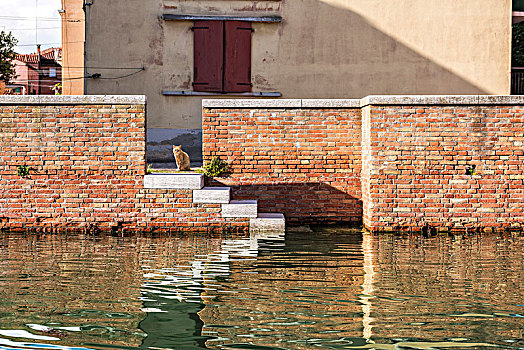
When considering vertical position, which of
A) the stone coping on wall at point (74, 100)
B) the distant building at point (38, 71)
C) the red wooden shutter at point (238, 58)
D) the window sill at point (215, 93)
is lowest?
the stone coping on wall at point (74, 100)

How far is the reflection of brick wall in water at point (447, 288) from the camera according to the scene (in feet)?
14.3

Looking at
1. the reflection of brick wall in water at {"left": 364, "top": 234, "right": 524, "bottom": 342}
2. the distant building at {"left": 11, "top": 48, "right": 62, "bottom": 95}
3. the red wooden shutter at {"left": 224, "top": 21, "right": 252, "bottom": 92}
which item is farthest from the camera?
the distant building at {"left": 11, "top": 48, "right": 62, "bottom": 95}

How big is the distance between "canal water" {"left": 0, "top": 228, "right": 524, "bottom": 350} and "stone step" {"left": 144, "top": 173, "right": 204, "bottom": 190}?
1132mm

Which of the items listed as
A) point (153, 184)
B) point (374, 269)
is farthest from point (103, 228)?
point (374, 269)

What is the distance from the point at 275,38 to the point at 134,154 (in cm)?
Answer: 733

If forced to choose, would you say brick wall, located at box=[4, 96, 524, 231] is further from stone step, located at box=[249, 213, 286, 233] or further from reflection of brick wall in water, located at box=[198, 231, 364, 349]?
reflection of brick wall in water, located at box=[198, 231, 364, 349]

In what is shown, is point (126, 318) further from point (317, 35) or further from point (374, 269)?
point (317, 35)

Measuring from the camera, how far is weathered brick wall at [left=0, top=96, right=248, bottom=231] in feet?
30.9

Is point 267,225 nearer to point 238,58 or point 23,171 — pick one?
point 23,171

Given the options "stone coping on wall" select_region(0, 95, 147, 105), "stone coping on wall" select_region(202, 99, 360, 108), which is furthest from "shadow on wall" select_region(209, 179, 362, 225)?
"stone coping on wall" select_region(0, 95, 147, 105)

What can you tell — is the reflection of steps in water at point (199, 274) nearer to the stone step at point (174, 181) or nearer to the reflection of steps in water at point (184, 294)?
the reflection of steps in water at point (184, 294)

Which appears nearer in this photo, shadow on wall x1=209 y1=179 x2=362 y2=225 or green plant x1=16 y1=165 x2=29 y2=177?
green plant x1=16 y1=165 x2=29 y2=177

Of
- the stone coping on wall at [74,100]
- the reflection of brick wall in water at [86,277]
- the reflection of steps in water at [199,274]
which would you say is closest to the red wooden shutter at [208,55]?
the stone coping on wall at [74,100]

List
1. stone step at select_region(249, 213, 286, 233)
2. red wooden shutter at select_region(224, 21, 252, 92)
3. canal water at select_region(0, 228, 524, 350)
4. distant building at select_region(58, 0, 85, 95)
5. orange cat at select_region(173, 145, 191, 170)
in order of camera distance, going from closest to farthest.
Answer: canal water at select_region(0, 228, 524, 350) < stone step at select_region(249, 213, 286, 233) < orange cat at select_region(173, 145, 191, 170) < red wooden shutter at select_region(224, 21, 252, 92) < distant building at select_region(58, 0, 85, 95)
